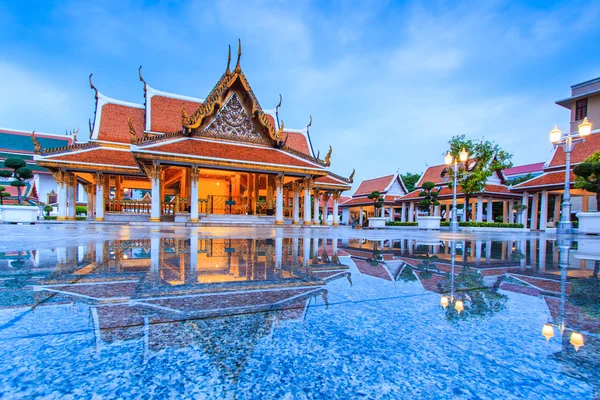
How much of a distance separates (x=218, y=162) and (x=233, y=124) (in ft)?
10.8

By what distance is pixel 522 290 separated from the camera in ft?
6.17

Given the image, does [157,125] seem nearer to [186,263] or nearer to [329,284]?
[186,263]

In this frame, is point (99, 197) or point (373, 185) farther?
point (373, 185)

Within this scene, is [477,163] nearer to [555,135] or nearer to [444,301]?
[555,135]

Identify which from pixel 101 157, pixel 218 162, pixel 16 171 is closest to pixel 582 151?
pixel 218 162

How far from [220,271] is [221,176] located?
1862 centimetres

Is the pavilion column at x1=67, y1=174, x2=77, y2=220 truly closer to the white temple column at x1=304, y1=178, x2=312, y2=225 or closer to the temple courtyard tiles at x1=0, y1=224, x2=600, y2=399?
the white temple column at x1=304, y1=178, x2=312, y2=225

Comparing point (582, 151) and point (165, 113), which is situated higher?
point (165, 113)

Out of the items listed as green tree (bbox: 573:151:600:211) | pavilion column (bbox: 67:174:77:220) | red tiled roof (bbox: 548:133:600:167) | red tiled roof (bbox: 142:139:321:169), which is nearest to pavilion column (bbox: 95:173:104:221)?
pavilion column (bbox: 67:174:77:220)

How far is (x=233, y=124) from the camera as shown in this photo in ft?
52.4

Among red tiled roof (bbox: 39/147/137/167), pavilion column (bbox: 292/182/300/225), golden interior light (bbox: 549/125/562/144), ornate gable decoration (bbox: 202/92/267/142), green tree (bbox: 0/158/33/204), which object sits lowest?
pavilion column (bbox: 292/182/300/225)

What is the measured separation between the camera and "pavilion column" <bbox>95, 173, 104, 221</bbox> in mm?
15188

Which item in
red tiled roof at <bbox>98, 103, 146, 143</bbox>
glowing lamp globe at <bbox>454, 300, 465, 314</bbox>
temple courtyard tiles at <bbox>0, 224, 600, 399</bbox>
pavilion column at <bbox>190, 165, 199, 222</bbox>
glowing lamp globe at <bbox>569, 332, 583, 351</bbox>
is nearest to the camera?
temple courtyard tiles at <bbox>0, 224, 600, 399</bbox>

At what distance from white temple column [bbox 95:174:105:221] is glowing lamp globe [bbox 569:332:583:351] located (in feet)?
58.5
